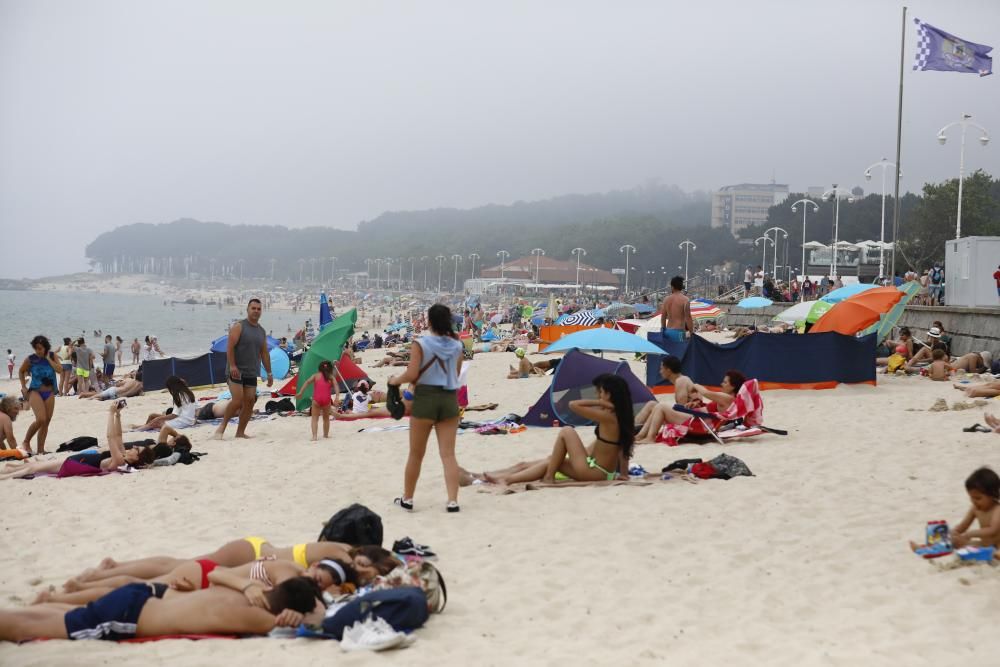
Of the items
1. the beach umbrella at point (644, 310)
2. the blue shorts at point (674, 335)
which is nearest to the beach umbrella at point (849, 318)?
the blue shorts at point (674, 335)

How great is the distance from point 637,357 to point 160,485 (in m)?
12.9

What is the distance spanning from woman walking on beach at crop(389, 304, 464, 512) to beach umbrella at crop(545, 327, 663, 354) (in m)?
4.54

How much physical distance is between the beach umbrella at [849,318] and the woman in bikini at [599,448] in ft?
24.8

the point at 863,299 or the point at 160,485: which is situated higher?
the point at 863,299

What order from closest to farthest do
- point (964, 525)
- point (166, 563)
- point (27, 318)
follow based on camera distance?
1. point (166, 563)
2. point (964, 525)
3. point (27, 318)

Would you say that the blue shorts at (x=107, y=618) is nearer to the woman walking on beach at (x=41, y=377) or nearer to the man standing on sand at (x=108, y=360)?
the woman walking on beach at (x=41, y=377)

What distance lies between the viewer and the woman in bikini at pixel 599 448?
6848 mm

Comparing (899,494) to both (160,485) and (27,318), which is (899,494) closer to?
(160,485)

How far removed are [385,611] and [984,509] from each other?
335 centimetres

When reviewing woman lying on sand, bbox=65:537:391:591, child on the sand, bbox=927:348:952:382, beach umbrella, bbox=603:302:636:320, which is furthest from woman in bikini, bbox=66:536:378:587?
beach umbrella, bbox=603:302:636:320

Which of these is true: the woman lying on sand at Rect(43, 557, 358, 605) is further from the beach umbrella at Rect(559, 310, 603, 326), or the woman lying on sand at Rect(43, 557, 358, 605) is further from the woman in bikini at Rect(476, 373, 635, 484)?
the beach umbrella at Rect(559, 310, 603, 326)

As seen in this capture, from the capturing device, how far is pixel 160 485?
7.69m

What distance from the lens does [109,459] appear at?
27.4 feet

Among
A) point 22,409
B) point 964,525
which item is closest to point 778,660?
point 964,525
